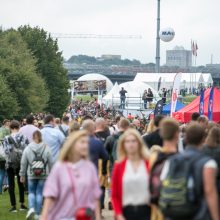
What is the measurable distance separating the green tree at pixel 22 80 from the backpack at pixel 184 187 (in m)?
67.8

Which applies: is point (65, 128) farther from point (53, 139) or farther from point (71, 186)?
point (71, 186)

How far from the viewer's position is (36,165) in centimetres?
1457

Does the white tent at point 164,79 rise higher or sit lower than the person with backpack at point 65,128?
Answer: higher

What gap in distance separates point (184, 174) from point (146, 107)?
1767 inches

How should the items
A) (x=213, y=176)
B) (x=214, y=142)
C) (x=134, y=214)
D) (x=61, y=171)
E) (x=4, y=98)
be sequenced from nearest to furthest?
1. (x=213, y=176)
2. (x=61, y=171)
3. (x=134, y=214)
4. (x=214, y=142)
5. (x=4, y=98)

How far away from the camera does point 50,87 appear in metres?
96.3

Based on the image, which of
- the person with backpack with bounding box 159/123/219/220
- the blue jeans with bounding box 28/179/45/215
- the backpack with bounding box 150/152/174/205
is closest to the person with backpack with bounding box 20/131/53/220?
the blue jeans with bounding box 28/179/45/215

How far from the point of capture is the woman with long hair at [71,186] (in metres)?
8.51

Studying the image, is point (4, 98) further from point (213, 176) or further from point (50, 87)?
point (213, 176)

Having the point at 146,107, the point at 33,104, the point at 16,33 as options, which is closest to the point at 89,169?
the point at 146,107

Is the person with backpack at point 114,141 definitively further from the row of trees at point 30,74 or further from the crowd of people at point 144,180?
the row of trees at point 30,74

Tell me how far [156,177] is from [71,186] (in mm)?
855

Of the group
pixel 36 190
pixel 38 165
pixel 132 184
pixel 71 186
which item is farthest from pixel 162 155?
pixel 36 190

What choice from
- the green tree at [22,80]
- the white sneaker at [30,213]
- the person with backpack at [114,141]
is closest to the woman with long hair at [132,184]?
the person with backpack at [114,141]
